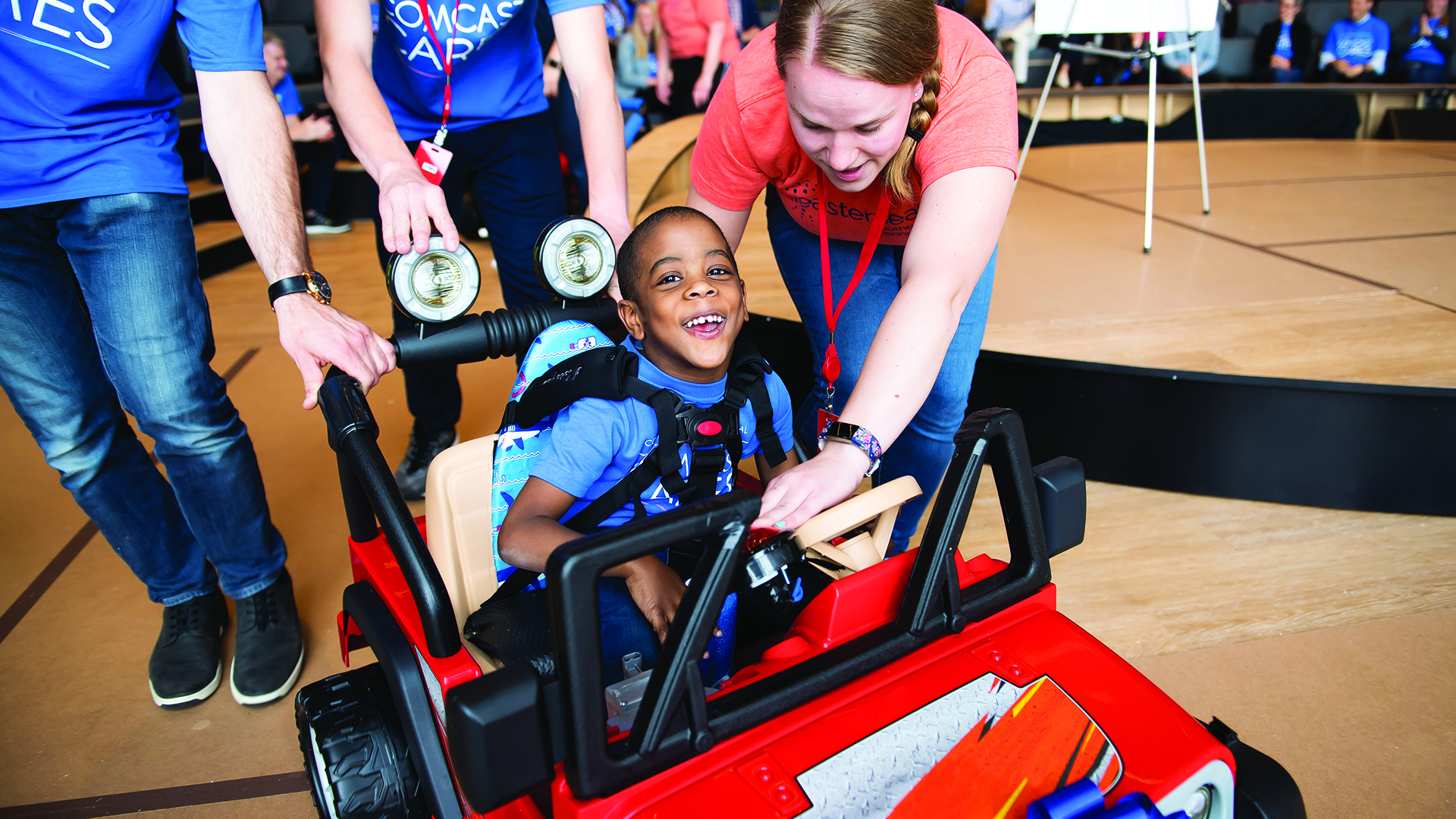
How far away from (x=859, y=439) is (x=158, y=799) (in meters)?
1.17

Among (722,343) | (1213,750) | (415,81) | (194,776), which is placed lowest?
(194,776)

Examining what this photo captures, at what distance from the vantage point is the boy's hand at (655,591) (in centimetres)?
99

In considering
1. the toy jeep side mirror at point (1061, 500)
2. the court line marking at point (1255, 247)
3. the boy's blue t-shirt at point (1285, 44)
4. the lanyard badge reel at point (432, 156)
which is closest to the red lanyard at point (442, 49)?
the lanyard badge reel at point (432, 156)

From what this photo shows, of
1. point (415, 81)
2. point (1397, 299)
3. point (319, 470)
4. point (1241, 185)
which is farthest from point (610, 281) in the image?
point (1241, 185)

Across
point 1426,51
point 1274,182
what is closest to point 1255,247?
point 1274,182

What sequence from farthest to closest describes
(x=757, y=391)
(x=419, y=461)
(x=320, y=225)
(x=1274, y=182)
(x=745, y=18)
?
1. (x=745, y=18)
2. (x=320, y=225)
3. (x=1274, y=182)
4. (x=419, y=461)
5. (x=757, y=391)

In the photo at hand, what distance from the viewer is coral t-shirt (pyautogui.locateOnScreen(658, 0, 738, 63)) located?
528 cm

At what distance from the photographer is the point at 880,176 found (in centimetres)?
123

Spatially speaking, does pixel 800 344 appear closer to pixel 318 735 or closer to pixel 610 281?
pixel 610 281

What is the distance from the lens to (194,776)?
1305 millimetres

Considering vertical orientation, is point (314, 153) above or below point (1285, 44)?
below

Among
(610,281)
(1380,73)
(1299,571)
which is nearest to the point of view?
(610,281)

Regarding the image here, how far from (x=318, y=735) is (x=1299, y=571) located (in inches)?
69.7

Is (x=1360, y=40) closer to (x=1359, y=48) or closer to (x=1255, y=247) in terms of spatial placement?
(x=1359, y=48)
